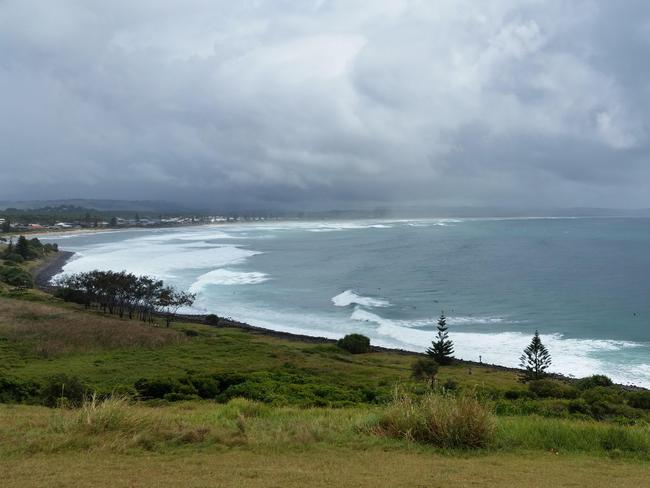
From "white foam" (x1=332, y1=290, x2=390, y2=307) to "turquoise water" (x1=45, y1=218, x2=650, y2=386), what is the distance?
0.39ft

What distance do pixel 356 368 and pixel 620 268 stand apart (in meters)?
67.9

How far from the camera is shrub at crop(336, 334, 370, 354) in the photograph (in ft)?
126

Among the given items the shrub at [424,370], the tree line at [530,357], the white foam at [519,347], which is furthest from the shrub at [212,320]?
the shrub at [424,370]

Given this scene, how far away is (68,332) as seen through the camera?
109ft

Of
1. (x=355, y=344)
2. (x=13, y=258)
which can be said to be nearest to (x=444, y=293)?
(x=355, y=344)

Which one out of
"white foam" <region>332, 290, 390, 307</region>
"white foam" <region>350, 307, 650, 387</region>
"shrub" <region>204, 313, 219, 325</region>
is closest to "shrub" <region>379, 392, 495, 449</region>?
"white foam" <region>350, 307, 650, 387</region>

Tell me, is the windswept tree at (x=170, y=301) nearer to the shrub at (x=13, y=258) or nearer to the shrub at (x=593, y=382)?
the shrub at (x=593, y=382)

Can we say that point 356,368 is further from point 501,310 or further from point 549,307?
point 549,307

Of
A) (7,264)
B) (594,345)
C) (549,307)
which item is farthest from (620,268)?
(7,264)

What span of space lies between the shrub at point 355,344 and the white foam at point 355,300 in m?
17.3

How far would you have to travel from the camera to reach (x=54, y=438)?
7961mm

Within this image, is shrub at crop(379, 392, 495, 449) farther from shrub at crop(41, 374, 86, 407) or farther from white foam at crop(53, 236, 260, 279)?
white foam at crop(53, 236, 260, 279)

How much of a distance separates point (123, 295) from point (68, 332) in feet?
50.7

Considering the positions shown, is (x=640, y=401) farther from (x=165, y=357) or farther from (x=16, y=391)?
(x=165, y=357)
